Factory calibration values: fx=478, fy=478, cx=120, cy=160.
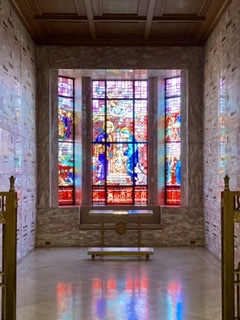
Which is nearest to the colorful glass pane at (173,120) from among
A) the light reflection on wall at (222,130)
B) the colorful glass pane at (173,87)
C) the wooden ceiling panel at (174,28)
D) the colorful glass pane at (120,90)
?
the colorful glass pane at (173,87)

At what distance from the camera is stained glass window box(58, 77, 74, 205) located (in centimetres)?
1138

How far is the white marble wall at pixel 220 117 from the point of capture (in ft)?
25.0

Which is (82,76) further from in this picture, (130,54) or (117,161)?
(117,161)

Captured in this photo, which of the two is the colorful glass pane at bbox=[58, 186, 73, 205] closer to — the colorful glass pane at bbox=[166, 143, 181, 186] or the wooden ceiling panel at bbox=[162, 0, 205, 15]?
the colorful glass pane at bbox=[166, 143, 181, 186]

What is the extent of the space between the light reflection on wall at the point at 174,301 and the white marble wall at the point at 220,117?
1.17 meters

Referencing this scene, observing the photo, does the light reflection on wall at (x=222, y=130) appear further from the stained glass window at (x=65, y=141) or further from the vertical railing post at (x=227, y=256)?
the vertical railing post at (x=227, y=256)

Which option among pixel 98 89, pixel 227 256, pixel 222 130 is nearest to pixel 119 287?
pixel 227 256

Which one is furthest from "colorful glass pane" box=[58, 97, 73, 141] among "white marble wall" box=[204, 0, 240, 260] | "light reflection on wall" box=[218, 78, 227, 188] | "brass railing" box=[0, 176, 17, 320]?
"brass railing" box=[0, 176, 17, 320]

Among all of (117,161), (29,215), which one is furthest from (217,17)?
(29,215)

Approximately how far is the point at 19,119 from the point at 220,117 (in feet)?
12.1

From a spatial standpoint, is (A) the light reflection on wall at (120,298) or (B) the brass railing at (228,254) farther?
(A) the light reflection on wall at (120,298)

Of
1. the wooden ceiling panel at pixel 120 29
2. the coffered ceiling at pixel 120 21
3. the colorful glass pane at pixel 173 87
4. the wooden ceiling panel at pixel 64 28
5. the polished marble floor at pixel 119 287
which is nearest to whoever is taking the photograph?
the polished marble floor at pixel 119 287

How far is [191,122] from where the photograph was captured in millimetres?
10750

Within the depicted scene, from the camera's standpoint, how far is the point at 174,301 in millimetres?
6000
